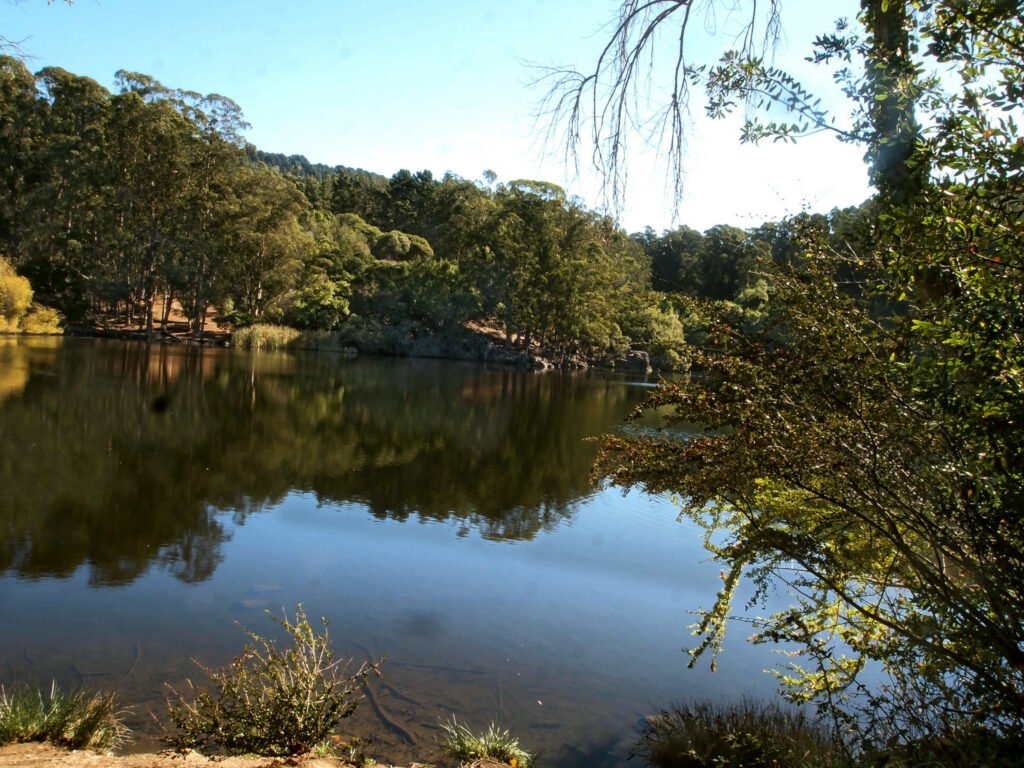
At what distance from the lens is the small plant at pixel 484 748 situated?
4.42 m

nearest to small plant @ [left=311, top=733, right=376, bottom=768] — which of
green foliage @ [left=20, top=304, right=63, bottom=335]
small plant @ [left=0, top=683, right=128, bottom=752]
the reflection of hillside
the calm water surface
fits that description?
the calm water surface

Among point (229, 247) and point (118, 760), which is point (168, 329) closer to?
point (229, 247)

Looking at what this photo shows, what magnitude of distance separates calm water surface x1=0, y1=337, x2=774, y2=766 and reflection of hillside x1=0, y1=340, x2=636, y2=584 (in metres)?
0.07

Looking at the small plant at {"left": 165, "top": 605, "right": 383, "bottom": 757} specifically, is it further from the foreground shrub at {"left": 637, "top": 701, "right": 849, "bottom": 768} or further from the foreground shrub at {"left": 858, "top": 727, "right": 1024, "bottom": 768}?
the foreground shrub at {"left": 858, "top": 727, "right": 1024, "bottom": 768}

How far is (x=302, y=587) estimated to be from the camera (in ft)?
25.2

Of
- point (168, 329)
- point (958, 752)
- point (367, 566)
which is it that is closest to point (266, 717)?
point (958, 752)

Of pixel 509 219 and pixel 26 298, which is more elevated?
pixel 509 219

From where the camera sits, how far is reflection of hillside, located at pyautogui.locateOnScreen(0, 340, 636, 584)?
8.95 meters

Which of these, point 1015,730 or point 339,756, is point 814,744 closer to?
point 1015,730

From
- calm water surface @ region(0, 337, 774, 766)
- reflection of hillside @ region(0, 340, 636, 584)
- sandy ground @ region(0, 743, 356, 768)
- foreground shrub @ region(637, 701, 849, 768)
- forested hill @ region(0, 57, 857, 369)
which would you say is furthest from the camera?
forested hill @ region(0, 57, 857, 369)

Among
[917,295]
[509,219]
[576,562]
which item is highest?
[509,219]

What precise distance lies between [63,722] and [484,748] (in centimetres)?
233

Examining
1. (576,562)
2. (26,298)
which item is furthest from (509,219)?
(576,562)

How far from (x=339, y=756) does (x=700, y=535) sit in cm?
821
